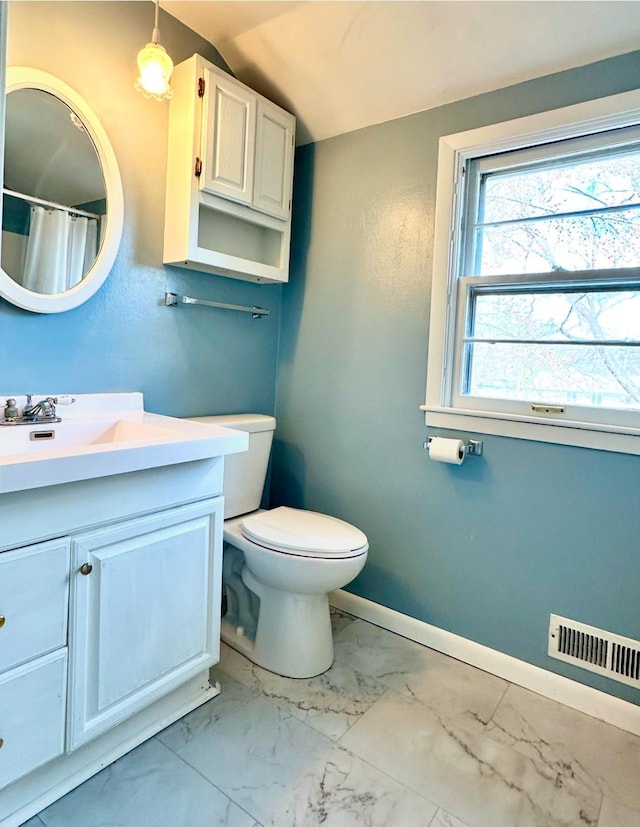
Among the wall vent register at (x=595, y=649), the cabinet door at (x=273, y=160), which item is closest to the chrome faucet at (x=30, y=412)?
the cabinet door at (x=273, y=160)

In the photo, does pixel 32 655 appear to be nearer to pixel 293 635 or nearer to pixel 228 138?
pixel 293 635

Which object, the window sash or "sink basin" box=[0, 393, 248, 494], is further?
the window sash

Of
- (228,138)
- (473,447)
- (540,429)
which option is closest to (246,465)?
(473,447)

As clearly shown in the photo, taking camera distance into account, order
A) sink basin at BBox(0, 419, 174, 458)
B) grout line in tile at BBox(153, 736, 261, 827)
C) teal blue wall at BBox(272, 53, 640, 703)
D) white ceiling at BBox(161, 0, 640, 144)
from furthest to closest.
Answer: teal blue wall at BBox(272, 53, 640, 703) → white ceiling at BBox(161, 0, 640, 144) → sink basin at BBox(0, 419, 174, 458) → grout line in tile at BBox(153, 736, 261, 827)

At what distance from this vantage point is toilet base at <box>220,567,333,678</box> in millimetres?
1697

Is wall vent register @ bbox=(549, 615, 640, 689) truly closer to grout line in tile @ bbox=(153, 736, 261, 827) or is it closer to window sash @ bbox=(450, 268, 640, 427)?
window sash @ bbox=(450, 268, 640, 427)

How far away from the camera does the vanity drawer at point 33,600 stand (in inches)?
41.0

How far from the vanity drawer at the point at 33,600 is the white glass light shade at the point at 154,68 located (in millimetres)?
1277

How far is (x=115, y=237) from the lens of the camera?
166cm

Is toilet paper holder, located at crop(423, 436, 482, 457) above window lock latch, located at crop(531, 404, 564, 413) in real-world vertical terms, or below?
below

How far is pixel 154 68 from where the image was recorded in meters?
1.41

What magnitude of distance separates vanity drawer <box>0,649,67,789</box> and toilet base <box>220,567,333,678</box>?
2.36 feet

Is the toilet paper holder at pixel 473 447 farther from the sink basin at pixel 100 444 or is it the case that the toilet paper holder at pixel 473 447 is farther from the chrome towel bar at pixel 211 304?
the chrome towel bar at pixel 211 304

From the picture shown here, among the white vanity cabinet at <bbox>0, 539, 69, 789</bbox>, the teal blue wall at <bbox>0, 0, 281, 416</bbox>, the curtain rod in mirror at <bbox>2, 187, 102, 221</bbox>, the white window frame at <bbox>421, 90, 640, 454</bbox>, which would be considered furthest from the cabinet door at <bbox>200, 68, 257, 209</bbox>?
the white vanity cabinet at <bbox>0, 539, 69, 789</bbox>
